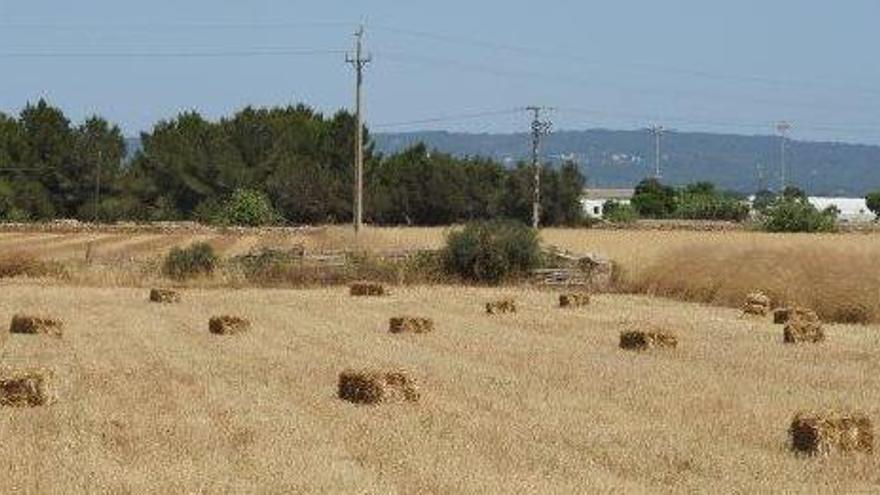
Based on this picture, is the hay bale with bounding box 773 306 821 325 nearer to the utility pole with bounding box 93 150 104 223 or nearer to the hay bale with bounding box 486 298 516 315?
the hay bale with bounding box 486 298 516 315

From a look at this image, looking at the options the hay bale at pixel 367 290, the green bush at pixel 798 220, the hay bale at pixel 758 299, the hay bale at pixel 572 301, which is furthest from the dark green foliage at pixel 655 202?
the hay bale at pixel 758 299

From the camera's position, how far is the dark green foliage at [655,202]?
469 feet

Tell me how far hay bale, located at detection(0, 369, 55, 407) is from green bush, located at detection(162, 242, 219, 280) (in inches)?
1216

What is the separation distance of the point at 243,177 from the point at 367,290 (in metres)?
61.7

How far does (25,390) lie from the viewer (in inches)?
645

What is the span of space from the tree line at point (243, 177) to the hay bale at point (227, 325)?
66766 millimetres

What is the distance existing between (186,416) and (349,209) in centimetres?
8532

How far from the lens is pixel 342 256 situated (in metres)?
49.4

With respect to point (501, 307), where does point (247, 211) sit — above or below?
above

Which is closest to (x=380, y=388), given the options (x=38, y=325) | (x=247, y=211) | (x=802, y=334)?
(x=38, y=325)

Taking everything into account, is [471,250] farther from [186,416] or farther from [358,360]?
[186,416]

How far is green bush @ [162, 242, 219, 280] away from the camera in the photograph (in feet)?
156

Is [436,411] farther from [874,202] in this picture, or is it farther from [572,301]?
[874,202]

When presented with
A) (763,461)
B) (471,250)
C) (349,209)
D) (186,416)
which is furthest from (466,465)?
(349,209)
